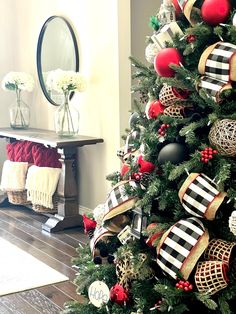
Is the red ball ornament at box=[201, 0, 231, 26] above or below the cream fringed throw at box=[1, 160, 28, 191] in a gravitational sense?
above

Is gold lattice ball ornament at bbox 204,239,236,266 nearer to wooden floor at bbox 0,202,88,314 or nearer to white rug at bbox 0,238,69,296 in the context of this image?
wooden floor at bbox 0,202,88,314

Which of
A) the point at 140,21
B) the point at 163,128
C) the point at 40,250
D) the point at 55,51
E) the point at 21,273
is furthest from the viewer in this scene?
the point at 55,51

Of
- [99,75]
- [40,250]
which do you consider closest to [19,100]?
[99,75]

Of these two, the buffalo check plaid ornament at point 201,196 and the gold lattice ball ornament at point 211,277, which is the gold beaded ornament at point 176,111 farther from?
the gold lattice ball ornament at point 211,277

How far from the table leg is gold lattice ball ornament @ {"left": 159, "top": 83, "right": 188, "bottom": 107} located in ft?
7.08

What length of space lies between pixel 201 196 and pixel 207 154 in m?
0.14

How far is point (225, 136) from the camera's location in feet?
4.91

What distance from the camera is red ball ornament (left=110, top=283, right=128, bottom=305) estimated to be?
173 centimetres

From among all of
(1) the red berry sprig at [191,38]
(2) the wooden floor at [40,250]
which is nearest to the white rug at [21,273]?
(2) the wooden floor at [40,250]

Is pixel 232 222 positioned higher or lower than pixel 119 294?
higher

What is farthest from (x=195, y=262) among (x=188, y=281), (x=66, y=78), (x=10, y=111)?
(x=10, y=111)

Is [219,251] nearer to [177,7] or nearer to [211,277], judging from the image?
[211,277]

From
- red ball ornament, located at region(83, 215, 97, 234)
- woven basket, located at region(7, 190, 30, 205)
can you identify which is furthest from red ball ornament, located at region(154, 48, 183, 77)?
woven basket, located at region(7, 190, 30, 205)

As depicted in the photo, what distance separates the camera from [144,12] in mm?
4012
